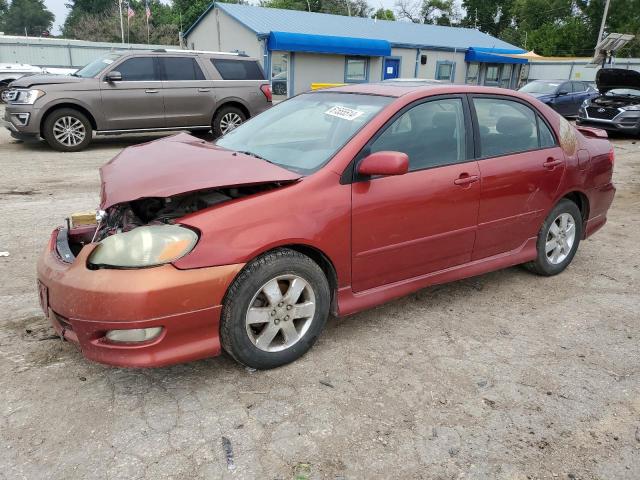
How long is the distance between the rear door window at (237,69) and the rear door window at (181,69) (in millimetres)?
446

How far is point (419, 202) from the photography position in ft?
11.0

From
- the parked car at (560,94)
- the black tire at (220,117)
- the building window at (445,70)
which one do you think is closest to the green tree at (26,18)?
the building window at (445,70)

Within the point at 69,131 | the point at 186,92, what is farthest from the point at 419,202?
the point at 69,131

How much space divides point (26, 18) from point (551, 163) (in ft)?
306

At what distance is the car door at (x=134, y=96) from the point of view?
9.77 metres

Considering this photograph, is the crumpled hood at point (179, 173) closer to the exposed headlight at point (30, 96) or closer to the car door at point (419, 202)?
the car door at point (419, 202)

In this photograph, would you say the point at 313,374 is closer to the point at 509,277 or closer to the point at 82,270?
the point at 82,270

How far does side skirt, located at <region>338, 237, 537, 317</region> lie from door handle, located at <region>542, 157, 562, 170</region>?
1.90 ft

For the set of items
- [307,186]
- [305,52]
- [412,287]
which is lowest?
[412,287]

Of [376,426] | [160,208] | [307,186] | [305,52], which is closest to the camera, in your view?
[376,426]

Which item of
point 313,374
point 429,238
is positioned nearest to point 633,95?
point 429,238

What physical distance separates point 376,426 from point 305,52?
22233 millimetres

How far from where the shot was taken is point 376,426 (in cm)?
257

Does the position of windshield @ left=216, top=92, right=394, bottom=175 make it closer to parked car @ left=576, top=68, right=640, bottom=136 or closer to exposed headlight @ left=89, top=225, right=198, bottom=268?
exposed headlight @ left=89, top=225, right=198, bottom=268
